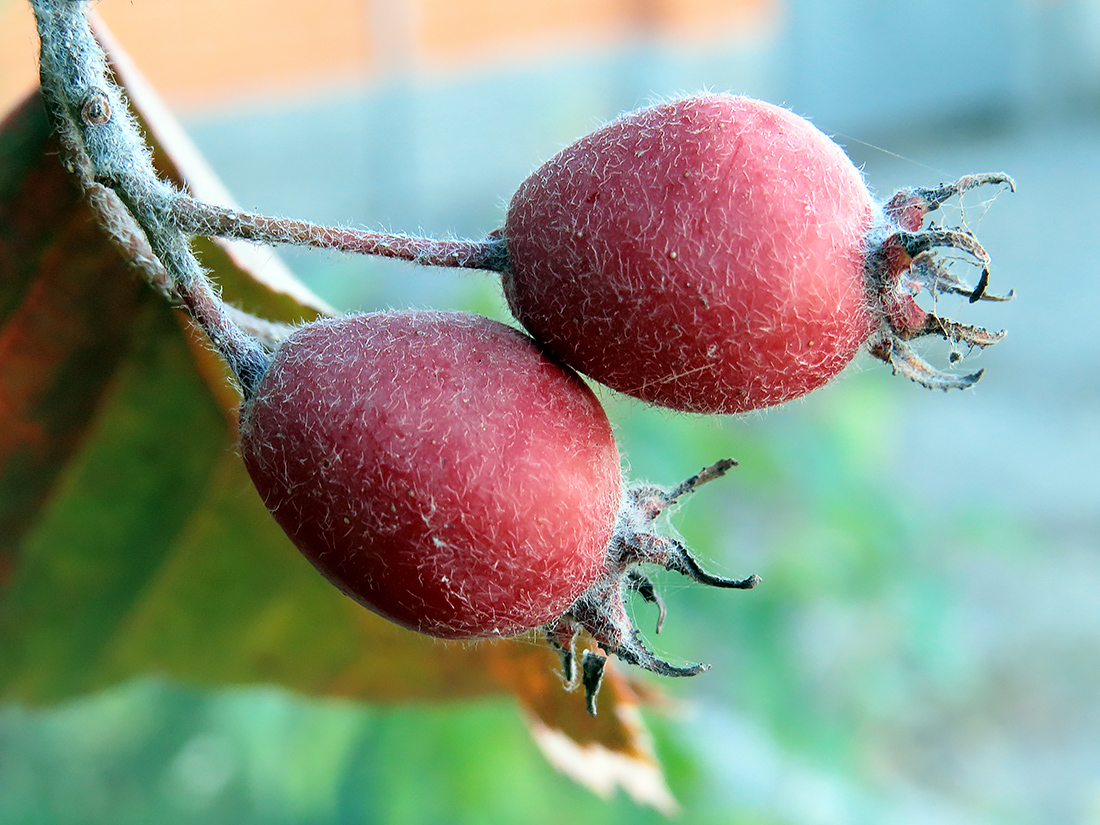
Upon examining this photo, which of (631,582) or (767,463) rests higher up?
(631,582)

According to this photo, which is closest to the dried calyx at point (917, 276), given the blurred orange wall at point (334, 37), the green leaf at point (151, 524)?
the green leaf at point (151, 524)

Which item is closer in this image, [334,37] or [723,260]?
[723,260]

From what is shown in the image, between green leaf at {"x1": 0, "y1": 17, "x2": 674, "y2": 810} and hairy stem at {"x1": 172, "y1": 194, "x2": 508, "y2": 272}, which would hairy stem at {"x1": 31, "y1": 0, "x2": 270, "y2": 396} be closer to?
hairy stem at {"x1": 172, "y1": 194, "x2": 508, "y2": 272}

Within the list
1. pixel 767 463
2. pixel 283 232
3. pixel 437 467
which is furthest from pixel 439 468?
pixel 767 463

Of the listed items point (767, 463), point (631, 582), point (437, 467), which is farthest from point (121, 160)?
point (767, 463)

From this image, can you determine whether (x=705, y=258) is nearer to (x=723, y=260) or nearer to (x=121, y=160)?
(x=723, y=260)

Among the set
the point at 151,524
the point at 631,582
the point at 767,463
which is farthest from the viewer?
the point at 767,463

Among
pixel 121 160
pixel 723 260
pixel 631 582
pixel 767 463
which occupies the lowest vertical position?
pixel 767 463

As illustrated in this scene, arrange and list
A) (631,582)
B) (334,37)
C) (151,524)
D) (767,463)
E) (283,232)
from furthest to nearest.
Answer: (334,37) < (767,463) < (151,524) < (631,582) < (283,232)
